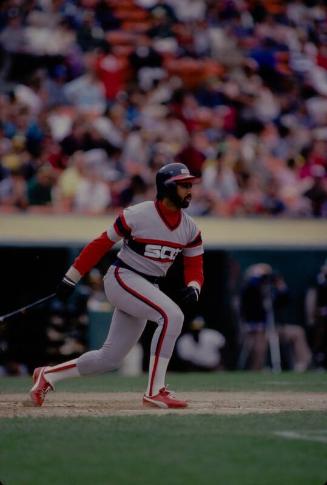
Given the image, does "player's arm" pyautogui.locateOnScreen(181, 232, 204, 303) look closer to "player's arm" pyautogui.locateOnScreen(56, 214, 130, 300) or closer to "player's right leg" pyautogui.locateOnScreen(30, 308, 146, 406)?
"player's right leg" pyautogui.locateOnScreen(30, 308, 146, 406)

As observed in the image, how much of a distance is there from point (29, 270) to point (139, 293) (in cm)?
710

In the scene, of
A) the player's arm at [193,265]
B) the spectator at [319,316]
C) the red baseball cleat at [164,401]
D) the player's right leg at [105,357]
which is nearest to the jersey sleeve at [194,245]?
the player's arm at [193,265]

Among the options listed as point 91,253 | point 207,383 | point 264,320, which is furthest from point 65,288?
point 264,320

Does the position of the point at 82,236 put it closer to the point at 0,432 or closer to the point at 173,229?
the point at 173,229

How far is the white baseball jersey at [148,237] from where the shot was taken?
316 inches

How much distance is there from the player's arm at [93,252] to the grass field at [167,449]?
1.04 meters

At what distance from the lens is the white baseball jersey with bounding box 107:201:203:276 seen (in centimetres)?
802

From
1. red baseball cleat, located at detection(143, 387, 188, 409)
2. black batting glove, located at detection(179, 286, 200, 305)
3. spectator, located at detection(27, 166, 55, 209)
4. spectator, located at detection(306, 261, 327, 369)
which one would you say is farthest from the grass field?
spectator, located at detection(306, 261, 327, 369)

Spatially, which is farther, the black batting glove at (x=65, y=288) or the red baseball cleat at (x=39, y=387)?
the red baseball cleat at (x=39, y=387)

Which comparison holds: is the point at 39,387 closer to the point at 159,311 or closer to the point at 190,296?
the point at 159,311

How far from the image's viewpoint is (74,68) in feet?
57.6

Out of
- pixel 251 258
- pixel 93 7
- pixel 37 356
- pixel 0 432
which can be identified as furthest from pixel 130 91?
pixel 0 432

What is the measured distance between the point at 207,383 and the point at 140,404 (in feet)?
10.2

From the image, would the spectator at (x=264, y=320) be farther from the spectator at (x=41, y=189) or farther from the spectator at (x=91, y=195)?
the spectator at (x=41, y=189)
